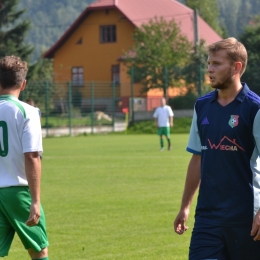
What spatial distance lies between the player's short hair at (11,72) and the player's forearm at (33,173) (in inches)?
22.3

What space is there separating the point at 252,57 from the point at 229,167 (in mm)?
44128

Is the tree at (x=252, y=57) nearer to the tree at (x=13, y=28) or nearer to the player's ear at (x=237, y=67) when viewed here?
the tree at (x=13, y=28)

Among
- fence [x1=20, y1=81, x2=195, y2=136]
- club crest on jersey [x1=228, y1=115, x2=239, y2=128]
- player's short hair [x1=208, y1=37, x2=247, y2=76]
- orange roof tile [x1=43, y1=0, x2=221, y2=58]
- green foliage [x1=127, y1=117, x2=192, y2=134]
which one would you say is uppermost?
orange roof tile [x1=43, y1=0, x2=221, y2=58]

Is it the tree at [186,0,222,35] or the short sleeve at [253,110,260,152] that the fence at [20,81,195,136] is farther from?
the tree at [186,0,222,35]

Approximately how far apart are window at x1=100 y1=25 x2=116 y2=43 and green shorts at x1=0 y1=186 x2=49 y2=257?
57.9m

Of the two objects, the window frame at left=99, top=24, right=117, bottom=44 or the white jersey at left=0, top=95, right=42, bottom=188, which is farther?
the window frame at left=99, top=24, right=117, bottom=44

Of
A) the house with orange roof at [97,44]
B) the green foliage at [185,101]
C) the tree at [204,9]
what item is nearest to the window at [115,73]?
the house with orange roof at [97,44]

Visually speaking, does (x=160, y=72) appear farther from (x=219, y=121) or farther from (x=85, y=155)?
(x=219, y=121)

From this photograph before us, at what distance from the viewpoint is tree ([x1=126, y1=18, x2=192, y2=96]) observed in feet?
155

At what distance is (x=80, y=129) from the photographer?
139 ft

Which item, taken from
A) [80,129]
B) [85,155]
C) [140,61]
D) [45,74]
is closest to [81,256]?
[85,155]

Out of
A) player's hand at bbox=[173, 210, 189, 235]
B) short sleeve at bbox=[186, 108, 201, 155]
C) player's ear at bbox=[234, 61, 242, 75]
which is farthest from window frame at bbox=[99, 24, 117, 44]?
player's ear at bbox=[234, 61, 242, 75]

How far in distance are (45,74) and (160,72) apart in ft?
76.2

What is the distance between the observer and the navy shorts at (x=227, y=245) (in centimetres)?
511
